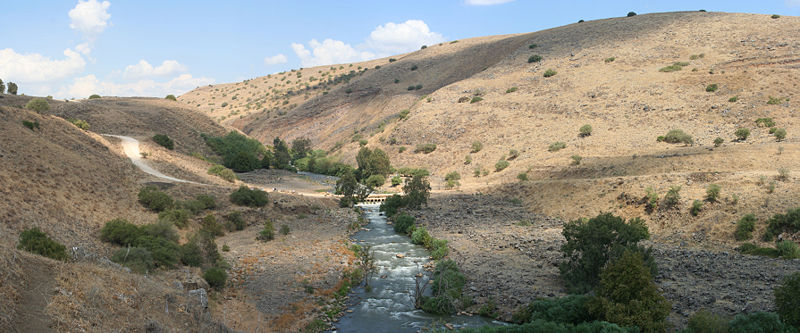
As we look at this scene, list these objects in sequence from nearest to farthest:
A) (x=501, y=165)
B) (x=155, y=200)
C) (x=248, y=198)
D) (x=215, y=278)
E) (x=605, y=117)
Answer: (x=215, y=278) → (x=155, y=200) → (x=248, y=198) → (x=501, y=165) → (x=605, y=117)

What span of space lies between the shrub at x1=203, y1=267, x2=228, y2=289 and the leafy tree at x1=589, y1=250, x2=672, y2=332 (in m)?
13.1

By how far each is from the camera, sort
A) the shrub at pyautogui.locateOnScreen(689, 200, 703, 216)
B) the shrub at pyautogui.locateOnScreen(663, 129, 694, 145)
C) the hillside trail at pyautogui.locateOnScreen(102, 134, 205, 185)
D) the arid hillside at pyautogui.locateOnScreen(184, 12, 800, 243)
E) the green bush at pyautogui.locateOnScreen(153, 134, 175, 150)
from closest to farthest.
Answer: the shrub at pyautogui.locateOnScreen(689, 200, 703, 216) < the arid hillside at pyautogui.locateOnScreen(184, 12, 800, 243) < the hillside trail at pyautogui.locateOnScreen(102, 134, 205, 185) < the shrub at pyautogui.locateOnScreen(663, 129, 694, 145) < the green bush at pyautogui.locateOnScreen(153, 134, 175, 150)

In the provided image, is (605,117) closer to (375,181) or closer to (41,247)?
(375,181)

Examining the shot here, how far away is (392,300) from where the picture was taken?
17812 millimetres

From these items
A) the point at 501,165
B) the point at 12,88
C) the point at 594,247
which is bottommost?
the point at 594,247

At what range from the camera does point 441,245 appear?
24234mm

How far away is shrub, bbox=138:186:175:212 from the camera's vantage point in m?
25.2

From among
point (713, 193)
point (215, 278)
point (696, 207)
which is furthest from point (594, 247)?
point (215, 278)

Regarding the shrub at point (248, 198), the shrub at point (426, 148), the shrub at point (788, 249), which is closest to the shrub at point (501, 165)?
the shrub at point (426, 148)

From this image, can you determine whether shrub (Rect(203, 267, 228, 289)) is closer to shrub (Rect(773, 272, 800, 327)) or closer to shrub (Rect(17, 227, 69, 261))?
shrub (Rect(17, 227, 69, 261))

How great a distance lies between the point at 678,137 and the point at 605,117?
11.0 m

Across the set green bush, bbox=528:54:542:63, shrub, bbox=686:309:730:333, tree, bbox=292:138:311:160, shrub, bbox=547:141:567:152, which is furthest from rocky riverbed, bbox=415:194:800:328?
tree, bbox=292:138:311:160

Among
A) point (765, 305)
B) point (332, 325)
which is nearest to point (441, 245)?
point (332, 325)

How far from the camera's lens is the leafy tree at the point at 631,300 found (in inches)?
480
